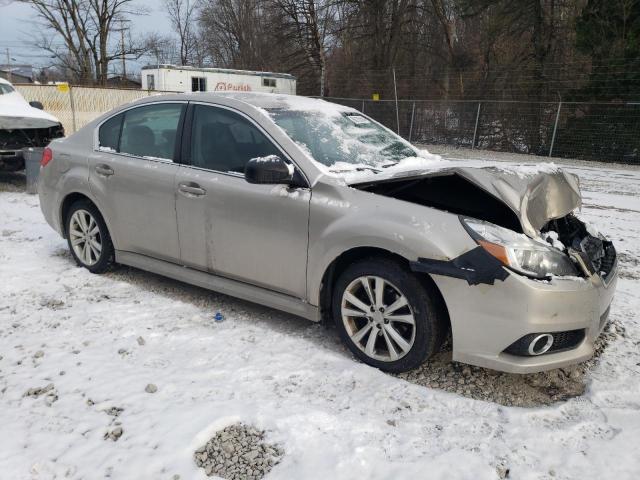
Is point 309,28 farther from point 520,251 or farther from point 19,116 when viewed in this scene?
point 520,251

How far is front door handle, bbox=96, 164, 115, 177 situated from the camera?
460 cm

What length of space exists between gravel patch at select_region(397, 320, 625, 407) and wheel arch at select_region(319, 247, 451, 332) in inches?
12.6

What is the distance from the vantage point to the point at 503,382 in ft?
10.6

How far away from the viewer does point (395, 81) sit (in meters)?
22.0

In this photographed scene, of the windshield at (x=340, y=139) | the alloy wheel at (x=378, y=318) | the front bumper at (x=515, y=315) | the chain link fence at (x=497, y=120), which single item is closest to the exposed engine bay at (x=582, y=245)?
the front bumper at (x=515, y=315)

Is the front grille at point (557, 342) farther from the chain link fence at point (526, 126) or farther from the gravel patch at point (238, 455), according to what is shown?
the chain link fence at point (526, 126)

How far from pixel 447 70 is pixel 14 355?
20.6m

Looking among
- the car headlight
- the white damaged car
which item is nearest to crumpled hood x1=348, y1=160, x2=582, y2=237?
the car headlight

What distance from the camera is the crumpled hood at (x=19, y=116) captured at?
30.0ft

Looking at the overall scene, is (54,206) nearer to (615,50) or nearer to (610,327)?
(610,327)

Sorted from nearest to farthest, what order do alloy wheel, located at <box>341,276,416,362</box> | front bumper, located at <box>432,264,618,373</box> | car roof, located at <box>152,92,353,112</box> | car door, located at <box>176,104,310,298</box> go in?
1. front bumper, located at <box>432,264,618,373</box>
2. alloy wheel, located at <box>341,276,416,362</box>
3. car door, located at <box>176,104,310,298</box>
4. car roof, located at <box>152,92,353,112</box>

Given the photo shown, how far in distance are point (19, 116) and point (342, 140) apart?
300 inches

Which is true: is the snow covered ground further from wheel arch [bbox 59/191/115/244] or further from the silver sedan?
wheel arch [bbox 59/191/115/244]

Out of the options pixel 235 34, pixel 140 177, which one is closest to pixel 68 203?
pixel 140 177
